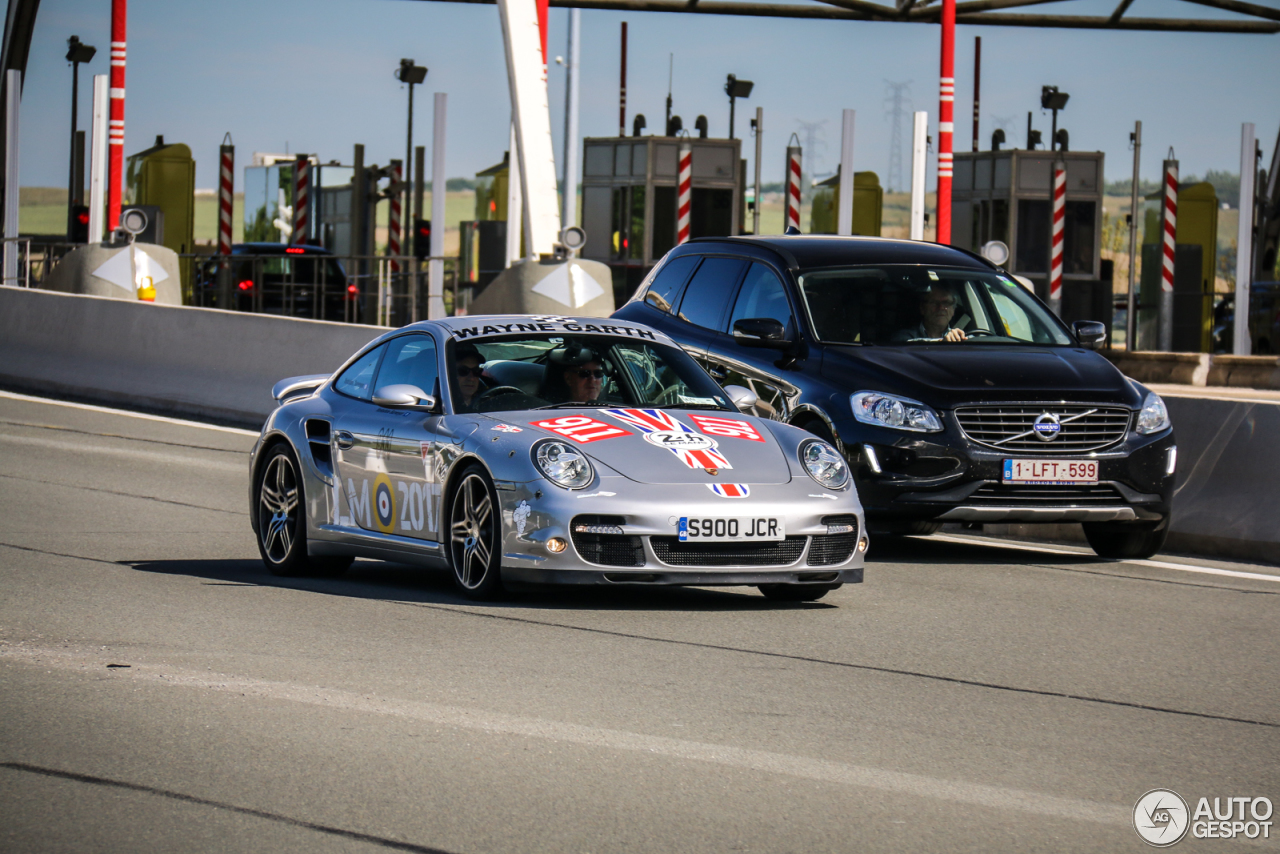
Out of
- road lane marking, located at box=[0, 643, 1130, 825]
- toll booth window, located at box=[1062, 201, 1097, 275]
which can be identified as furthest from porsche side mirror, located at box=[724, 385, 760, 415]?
toll booth window, located at box=[1062, 201, 1097, 275]

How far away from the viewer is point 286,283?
104 ft

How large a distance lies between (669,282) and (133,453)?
17.2 feet

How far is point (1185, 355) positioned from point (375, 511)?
61.5 feet

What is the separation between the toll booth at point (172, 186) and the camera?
3528 cm

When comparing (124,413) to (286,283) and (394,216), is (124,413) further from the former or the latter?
(394,216)

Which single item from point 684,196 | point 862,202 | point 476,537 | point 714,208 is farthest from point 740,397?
point 862,202

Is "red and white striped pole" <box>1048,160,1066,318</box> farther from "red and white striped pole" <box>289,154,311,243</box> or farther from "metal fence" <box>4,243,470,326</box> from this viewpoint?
"red and white striped pole" <box>289,154,311,243</box>

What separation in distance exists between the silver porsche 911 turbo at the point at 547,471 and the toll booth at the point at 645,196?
2177cm

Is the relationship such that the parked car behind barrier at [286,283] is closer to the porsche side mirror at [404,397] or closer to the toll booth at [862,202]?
the toll booth at [862,202]

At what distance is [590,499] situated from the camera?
806 cm

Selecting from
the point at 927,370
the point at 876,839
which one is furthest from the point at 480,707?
the point at 927,370

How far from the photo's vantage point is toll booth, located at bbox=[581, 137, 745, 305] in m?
31.6

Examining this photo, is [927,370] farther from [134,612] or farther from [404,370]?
[134,612]

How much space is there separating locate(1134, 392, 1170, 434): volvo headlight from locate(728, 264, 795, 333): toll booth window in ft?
6.90
